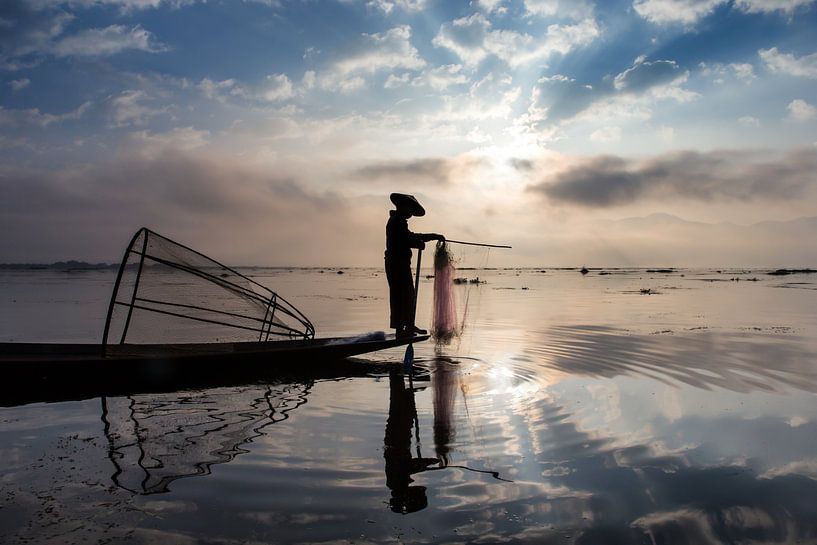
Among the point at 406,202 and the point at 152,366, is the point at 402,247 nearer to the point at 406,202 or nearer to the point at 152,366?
the point at 406,202

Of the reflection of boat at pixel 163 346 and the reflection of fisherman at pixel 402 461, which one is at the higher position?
the reflection of boat at pixel 163 346

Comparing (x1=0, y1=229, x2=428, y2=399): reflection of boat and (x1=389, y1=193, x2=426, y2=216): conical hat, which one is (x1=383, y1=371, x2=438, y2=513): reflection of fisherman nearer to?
(x1=0, y1=229, x2=428, y2=399): reflection of boat

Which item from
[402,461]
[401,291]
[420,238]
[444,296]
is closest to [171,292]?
[401,291]

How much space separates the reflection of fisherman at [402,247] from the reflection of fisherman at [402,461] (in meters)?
2.51

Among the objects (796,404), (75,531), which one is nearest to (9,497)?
(75,531)

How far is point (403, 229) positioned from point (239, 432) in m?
4.82

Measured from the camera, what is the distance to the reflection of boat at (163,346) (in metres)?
8.12

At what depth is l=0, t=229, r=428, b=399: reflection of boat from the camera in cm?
812

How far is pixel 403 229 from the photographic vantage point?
31.5 feet

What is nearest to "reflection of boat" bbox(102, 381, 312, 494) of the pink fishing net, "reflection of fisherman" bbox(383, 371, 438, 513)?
"reflection of fisherman" bbox(383, 371, 438, 513)

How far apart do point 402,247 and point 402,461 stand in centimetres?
514

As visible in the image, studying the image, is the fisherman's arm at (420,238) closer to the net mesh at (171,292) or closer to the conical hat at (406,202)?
the conical hat at (406,202)

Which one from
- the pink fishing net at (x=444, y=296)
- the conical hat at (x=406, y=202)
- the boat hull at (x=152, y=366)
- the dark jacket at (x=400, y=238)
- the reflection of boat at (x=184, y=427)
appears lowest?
the reflection of boat at (x=184, y=427)

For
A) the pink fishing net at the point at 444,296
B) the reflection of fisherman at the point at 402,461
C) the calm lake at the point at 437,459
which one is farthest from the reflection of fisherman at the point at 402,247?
the reflection of fisherman at the point at 402,461
